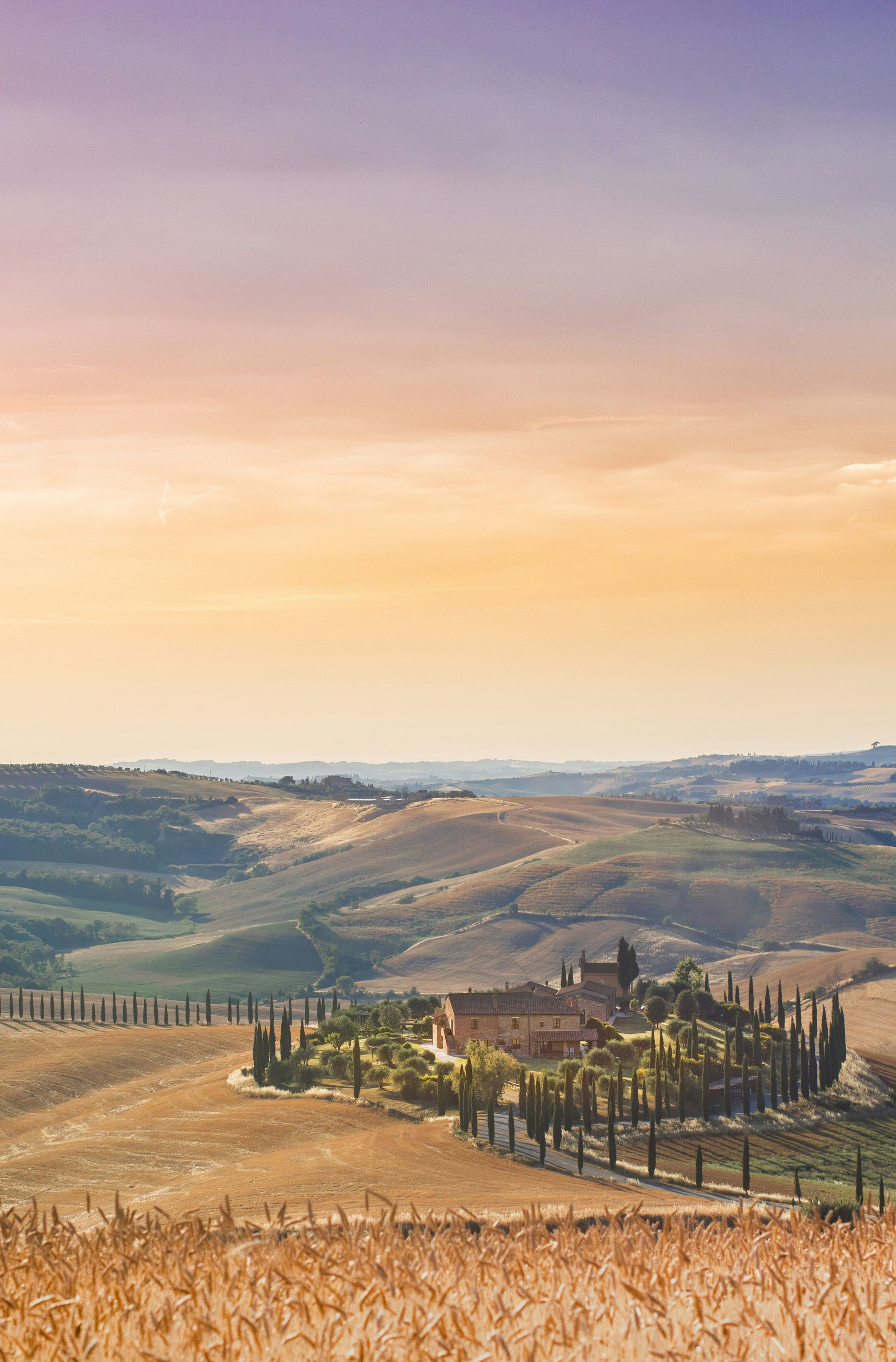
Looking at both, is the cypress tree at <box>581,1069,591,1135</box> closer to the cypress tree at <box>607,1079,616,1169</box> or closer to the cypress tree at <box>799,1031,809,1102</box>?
the cypress tree at <box>607,1079,616,1169</box>

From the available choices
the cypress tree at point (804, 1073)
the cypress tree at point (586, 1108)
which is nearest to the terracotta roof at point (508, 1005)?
the cypress tree at point (804, 1073)

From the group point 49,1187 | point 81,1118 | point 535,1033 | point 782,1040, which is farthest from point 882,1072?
point 49,1187

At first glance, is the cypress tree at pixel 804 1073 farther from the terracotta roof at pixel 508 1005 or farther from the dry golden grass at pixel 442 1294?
the dry golden grass at pixel 442 1294

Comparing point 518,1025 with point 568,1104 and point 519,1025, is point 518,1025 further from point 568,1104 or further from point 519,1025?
point 568,1104

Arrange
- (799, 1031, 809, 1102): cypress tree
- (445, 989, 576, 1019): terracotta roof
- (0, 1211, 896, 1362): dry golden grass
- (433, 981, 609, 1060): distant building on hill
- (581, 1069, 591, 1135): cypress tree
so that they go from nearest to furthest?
1. (0, 1211, 896, 1362): dry golden grass
2. (581, 1069, 591, 1135): cypress tree
3. (799, 1031, 809, 1102): cypress tree
4. (433, 981, 609, 1060): distant building on hill
5. (445, 989, 576, 1019): terracotta roof

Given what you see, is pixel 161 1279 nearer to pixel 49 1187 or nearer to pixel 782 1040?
pixel 49 1187

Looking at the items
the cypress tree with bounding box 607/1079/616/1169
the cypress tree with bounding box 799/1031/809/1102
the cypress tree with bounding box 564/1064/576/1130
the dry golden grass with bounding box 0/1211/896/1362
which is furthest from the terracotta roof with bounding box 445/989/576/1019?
the dry golden grass with bounding box 0/1211/896/1362
